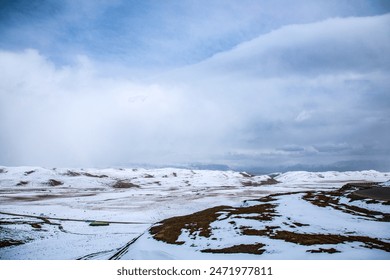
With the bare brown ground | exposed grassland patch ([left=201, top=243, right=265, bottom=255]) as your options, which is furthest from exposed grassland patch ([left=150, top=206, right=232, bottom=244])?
exposed grassland patch ([left=201, top=243, right=265, bottom=255])

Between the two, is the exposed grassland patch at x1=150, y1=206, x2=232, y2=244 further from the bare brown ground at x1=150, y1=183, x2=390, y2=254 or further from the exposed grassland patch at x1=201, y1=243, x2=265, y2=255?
the exposed grassland patch at x1=201, y1=243, x2=265, y2=255

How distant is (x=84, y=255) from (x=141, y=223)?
44.1ft

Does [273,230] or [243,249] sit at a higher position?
[273,230]

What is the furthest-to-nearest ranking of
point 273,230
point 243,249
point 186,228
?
1. point 186,228
2. point 273,230
3. point 243,249

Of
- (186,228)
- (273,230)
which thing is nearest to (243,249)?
(273,230)

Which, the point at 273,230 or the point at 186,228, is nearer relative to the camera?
the point at 273,230

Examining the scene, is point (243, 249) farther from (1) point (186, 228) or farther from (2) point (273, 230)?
(1) point (186, 228)

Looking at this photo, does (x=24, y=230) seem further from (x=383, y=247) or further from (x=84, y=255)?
(x=383, y=247)

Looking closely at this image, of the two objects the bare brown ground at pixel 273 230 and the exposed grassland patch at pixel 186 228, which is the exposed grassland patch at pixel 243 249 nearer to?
the bare brown ground at pixel 273 230

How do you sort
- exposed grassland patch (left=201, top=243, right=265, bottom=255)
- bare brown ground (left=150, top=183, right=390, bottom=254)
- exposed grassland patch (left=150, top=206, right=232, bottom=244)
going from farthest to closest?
1. exposed grassland patch (left=150, top=206, right=232, bottom=244)
2. bare brown ground (left=150, top=183, right=390, bottom=254)
3. exposed grassland patch (left=201, top=243, right=265, bottom=255)

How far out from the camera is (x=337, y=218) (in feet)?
63.2

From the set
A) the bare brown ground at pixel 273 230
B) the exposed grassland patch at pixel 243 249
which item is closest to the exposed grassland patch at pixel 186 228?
the bare brown ground at pixel 273 230

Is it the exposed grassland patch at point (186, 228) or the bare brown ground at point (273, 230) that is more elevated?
the bare brown ground at point (273, 230)

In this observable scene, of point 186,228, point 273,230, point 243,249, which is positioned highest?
point 273,230
